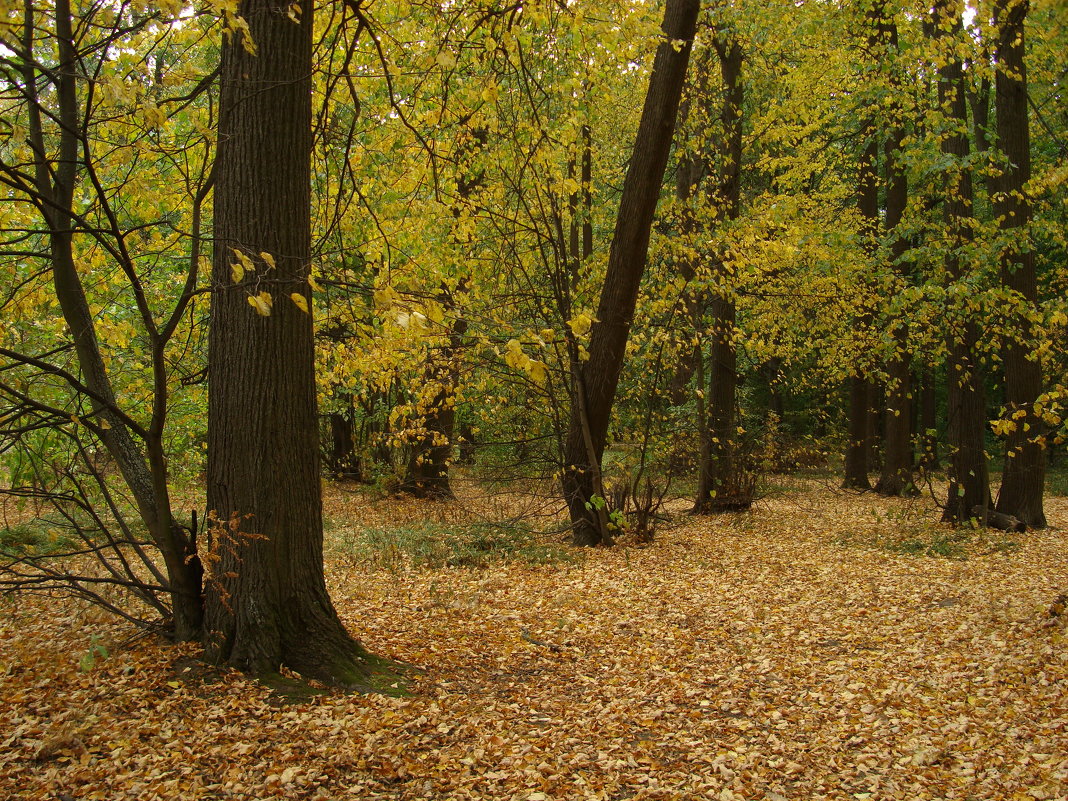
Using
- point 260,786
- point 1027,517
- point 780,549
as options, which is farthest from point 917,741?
point 1027,517

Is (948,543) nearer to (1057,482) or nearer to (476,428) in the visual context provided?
(476,428)

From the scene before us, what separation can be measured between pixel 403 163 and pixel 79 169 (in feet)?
8.34

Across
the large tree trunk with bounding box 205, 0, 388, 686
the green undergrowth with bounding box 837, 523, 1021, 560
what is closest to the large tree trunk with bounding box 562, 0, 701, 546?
the green undergrowth with bounding box 837, 523, 1021, 560

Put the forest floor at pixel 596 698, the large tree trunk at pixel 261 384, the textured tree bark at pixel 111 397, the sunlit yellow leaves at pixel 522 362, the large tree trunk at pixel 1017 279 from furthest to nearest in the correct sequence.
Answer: the large tree trunk at pixel 1017 279 < the large tree trunk at pixel 261 384 < the textured tree bark at pixel 111 397 < the forest floor at pixel 596 698 < the sunlit yellow leaves at pixel 522 362

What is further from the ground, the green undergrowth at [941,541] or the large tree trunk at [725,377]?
the large tree trunk at [725,377]

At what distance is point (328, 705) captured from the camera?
13.2ft

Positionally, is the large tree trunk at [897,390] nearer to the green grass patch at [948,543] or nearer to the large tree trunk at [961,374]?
the large tree trunk at [961,374]

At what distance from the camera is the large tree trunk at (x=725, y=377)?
462 inches

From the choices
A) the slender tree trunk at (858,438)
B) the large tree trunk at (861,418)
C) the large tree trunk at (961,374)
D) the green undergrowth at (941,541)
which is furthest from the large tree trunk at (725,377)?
the slender tree trunk at (858,438)

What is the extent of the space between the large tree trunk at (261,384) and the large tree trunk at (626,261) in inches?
172

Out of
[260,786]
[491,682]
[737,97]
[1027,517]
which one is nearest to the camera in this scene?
[260,786]

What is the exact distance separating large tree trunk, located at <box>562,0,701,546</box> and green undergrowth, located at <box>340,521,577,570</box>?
77 centimetres

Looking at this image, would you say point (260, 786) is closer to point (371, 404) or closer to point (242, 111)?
point (242, 111)

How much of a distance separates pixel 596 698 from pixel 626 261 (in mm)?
5031
